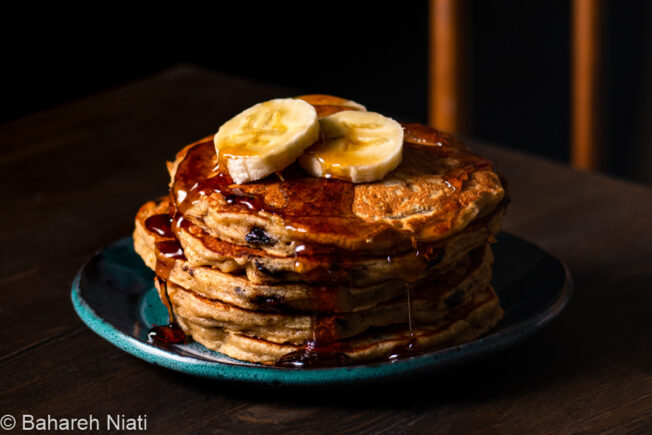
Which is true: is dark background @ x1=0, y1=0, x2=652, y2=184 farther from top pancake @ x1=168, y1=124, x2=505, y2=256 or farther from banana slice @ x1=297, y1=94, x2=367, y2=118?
top pancake @ x1=168, y1=124, x2=505, y2=256

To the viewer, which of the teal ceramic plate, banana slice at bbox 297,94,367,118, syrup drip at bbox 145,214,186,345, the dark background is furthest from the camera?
the dark background

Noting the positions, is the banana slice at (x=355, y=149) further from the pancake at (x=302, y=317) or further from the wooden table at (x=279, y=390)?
the wooden table at (x=279, y=390)

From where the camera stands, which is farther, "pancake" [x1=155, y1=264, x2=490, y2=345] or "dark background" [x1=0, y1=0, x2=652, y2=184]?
"dark background" [x1=0, y1=0, x2=652, y2=184]

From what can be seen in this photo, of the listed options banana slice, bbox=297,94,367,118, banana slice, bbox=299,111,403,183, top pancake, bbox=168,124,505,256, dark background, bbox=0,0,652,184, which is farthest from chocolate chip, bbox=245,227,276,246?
dark background, bbox=0,0,652,184

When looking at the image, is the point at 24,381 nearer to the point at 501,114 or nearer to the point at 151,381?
the point at 151,381

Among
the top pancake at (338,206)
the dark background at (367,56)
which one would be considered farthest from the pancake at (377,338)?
the dark background at (367,56)

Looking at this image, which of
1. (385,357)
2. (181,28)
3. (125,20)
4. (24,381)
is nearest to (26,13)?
(125,20)
